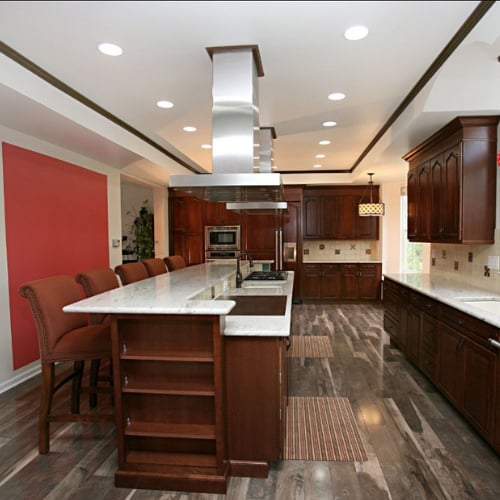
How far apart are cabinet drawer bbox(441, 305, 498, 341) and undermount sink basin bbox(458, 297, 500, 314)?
0.59ft

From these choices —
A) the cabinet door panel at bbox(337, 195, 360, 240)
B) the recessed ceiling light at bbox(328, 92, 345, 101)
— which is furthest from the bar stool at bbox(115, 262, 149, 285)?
the cabinet door panel at bbox(337, 195, 360, 240)

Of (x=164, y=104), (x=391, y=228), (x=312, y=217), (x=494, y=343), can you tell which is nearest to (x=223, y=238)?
(x=312, y=217)

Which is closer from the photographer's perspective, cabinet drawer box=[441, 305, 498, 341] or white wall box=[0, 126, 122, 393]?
cabinet drawer box=[441, 305, 498, 341]

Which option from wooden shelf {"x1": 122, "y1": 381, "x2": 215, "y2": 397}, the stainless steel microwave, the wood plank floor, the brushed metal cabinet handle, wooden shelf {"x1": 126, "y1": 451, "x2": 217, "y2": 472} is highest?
the stainless steel microwave

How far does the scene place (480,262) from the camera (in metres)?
3.45

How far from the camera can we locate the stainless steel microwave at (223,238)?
730 centimetres

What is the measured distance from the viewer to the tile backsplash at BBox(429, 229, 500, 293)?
3.20 metres

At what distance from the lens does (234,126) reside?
8.55 feet

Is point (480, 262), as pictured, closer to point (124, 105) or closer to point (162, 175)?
point (124, 105)

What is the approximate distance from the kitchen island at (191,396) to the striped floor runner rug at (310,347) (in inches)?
84.3

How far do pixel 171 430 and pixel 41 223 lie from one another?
2819 mm

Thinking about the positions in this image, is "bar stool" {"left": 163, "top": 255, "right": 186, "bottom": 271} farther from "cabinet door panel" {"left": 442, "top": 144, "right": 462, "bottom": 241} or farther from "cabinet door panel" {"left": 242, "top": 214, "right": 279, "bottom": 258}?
"cabinet door panel" {"left": 442, "top": 144, "right": 462, "bottom": 241}

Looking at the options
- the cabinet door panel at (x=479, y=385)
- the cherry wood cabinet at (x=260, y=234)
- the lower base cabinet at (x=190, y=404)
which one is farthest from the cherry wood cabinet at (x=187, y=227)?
the cabinet door panel at (x=479, y=385)

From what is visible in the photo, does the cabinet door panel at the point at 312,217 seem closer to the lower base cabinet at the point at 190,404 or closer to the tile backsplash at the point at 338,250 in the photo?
the tile backsplash at the point at 338,250
